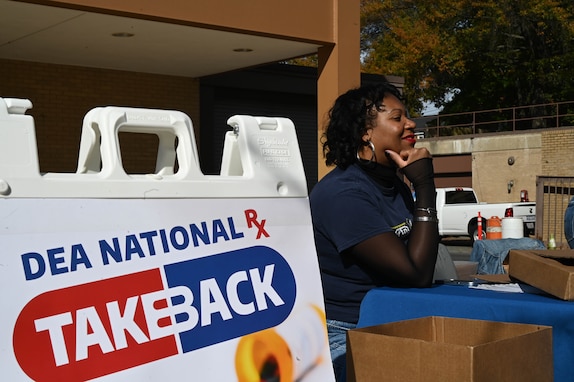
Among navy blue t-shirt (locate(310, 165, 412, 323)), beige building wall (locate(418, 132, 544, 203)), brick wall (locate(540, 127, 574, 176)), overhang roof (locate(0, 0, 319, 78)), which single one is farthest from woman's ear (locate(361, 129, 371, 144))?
beige building wall (locate(418, 132, 544, 203))

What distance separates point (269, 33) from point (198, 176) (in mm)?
8347

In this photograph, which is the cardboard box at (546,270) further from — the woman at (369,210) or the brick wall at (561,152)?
the brick wall at (561,152)

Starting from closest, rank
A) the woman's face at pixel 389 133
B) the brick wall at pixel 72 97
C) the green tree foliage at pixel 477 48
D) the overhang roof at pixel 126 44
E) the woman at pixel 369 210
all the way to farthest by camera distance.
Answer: the woman at pixel 369 210 → the woman's face at pixel 389 133 → the overhang roof at pixel 126 44 → the brick wall at pixel 72 97 → the green tree foliage at pixel 477 48

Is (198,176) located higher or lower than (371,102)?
lower

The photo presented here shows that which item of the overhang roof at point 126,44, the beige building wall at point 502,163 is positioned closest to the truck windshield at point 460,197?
the beige building wall at point 502,163

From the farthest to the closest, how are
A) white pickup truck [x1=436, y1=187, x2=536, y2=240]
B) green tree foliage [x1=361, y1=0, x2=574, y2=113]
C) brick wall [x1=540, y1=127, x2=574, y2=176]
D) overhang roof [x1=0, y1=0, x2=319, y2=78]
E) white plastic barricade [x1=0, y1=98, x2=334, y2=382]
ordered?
green tree foliage [x1=361, y1=0, x2=574, y2=113] < brick wall [x1=540, y1=127, x2=574, y2=176] < white pickup truck [x1=436, y1=187, x2=536, y2=240] < overhang roof [x1=0, y1=0, x2=319, y2=78] < white plastic barricade [x1=0, y1=98, x2=334, y2=382]

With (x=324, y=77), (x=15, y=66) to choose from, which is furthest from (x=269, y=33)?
(x=15, y=66)

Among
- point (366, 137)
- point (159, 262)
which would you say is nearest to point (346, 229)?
point (366, 137)

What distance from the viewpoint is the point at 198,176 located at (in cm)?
200

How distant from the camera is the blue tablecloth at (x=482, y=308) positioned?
8.25 ft

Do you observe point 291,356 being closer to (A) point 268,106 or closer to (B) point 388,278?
(B) point 388,278

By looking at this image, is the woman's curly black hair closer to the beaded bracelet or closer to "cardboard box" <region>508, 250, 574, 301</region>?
the beaded bracelet

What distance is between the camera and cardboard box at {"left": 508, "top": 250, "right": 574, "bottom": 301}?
8.41 feet

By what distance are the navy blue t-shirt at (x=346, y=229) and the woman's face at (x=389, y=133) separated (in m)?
0.16
